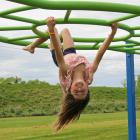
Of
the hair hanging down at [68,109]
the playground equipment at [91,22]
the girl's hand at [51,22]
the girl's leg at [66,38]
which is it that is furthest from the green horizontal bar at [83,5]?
the hair hanging down at [68,109]

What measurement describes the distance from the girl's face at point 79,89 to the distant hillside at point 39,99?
73.6 feet

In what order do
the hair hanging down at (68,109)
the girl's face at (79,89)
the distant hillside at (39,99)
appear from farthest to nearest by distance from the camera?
the distant hillside at (39,99)
the hair hanging down at (68,109)
the girl's face at (79,89)

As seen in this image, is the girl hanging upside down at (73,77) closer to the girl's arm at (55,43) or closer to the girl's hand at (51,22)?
the girl's arm at (55,43)

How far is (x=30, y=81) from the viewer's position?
36906 millimetres

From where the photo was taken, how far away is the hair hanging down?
5.04m

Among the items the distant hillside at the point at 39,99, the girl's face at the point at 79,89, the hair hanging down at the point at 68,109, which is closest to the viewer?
the girl's face at the point at 79,89

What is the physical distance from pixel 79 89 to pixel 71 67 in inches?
10.1

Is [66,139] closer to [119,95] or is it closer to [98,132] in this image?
[98,132]

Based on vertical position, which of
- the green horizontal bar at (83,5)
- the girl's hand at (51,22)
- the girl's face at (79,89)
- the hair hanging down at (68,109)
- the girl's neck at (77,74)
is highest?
the green horizontal bar at (83,5)

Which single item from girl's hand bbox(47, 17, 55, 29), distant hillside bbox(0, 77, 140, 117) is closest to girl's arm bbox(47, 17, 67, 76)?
girl's hand bbox(47, 17, 55, 29)

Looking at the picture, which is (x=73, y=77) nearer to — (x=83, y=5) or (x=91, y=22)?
(x=91, y=22)

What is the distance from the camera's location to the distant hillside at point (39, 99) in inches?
1143

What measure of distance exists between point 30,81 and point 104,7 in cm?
3323

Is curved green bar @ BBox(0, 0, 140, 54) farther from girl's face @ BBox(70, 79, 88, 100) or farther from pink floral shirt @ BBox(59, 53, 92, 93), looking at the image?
girl's face @ BBox(70, 79, 88, 100)
